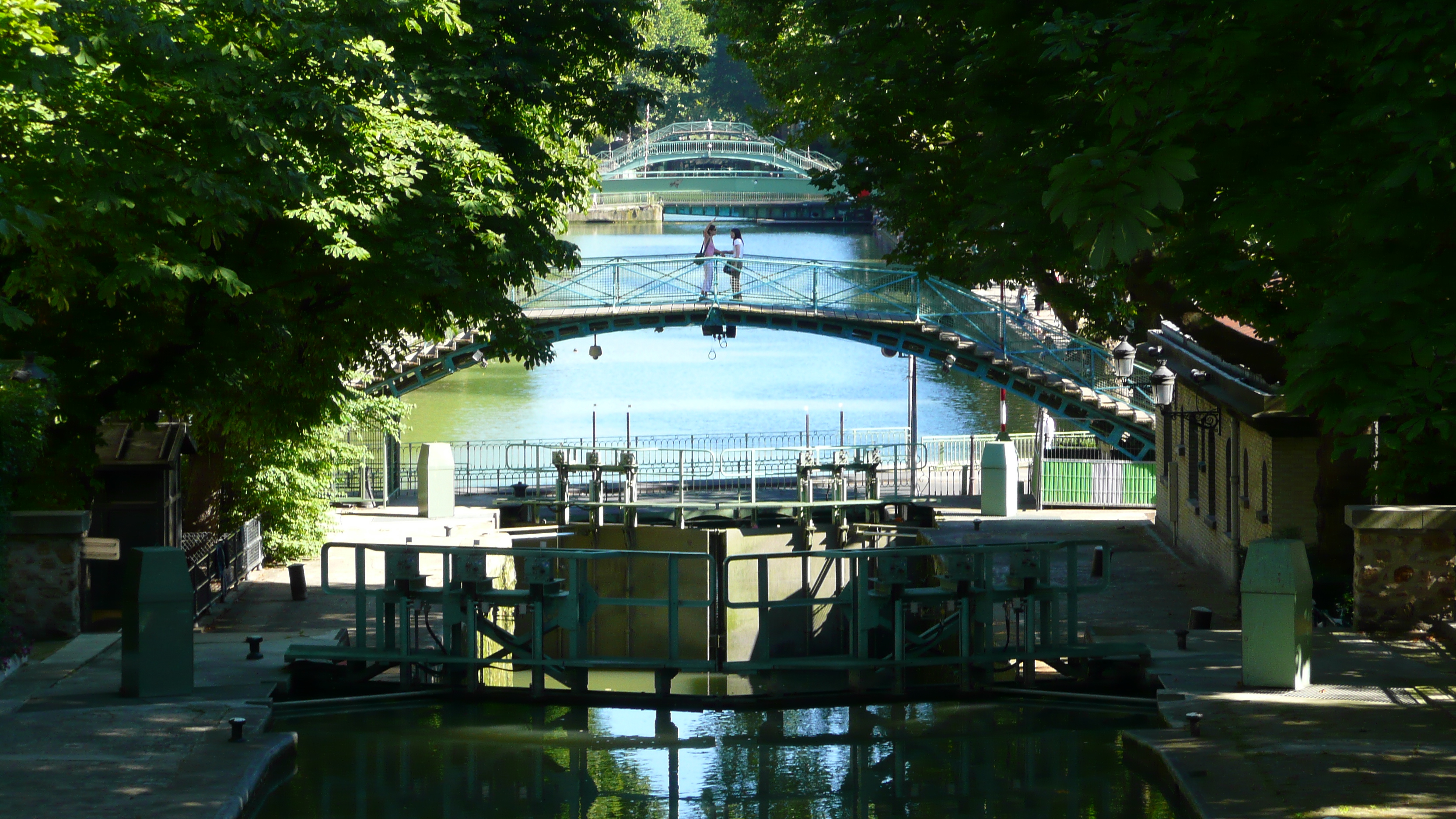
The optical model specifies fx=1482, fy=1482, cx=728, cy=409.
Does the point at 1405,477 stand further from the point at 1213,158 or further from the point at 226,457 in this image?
the point at 226,457

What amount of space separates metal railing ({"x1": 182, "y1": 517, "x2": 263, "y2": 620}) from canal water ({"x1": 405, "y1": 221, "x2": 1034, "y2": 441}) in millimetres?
17562

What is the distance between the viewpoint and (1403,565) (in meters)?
14.6

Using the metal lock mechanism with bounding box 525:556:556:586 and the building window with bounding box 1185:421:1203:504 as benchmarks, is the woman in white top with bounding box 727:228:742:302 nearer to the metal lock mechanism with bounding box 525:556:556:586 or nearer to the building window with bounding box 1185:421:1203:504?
the building window with bounding box 1185:421:1203:504

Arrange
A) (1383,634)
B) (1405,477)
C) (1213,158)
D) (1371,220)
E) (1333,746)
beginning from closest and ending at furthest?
(1371,220)
(1213,158)
(1333,746)
(1383,634)
(1405,477)

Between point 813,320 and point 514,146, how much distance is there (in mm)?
16908

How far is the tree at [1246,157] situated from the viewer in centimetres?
775

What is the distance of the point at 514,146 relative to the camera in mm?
19656

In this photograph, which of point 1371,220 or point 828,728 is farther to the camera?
point 828,728

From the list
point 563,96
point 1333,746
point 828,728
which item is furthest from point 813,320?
point 1333,746

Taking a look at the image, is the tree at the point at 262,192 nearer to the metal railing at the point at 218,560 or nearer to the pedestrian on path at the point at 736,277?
the metal railing at the point at 218,560

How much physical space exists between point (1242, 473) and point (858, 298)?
14890 mm

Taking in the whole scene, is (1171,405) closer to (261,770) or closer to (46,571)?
(46,571)

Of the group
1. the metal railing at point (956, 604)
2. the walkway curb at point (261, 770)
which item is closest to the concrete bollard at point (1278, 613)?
the metal railing at point (956, 604)

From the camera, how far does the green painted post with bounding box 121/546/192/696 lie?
12078 millimetres
